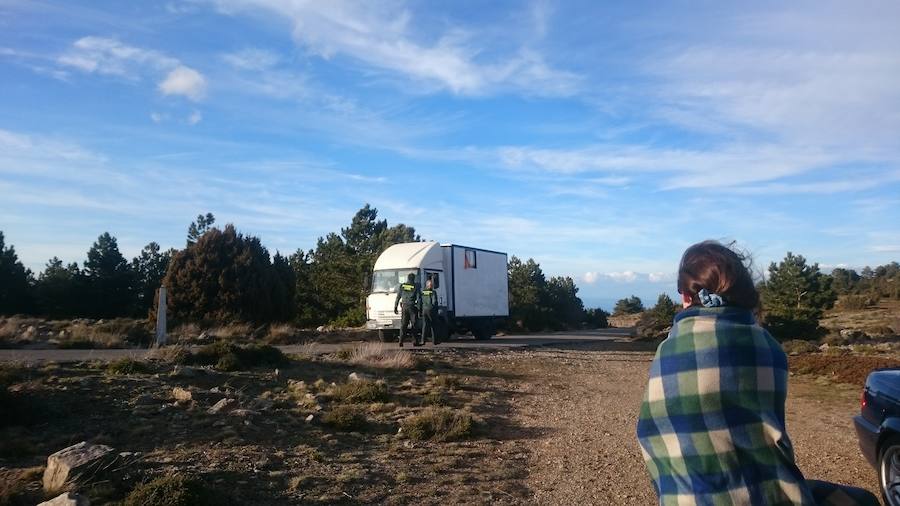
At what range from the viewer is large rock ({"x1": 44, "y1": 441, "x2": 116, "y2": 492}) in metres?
5.66

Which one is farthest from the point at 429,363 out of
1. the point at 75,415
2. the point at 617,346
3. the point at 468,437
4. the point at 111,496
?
the point at 617,346

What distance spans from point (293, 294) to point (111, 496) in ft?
104

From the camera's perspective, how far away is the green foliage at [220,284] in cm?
3005

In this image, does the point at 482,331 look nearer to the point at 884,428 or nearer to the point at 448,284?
the point at 448,284

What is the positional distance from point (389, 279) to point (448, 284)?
2.74m

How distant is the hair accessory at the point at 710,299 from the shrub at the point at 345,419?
6732 mm

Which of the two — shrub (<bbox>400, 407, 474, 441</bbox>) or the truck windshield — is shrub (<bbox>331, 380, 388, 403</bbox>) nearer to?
shrub (<bbox>400, 407, 474, 441</bbox>)

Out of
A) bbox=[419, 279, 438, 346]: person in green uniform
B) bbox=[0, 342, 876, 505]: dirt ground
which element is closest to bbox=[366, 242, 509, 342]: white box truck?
bbox=[419, 279, 438, 346]: person in green uniform

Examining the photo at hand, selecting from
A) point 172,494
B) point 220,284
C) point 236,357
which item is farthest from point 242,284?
point 172,494

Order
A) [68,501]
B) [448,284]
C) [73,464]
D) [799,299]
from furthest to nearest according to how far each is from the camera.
A: [799,299], [448,284], [73,464], [68,501]

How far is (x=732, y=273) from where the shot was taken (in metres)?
2.61

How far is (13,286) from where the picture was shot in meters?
43.4

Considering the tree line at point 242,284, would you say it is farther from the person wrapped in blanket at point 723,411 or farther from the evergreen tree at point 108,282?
the person wrapped in blanket at point 723,411

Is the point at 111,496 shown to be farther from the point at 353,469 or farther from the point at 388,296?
the point at 388,296
